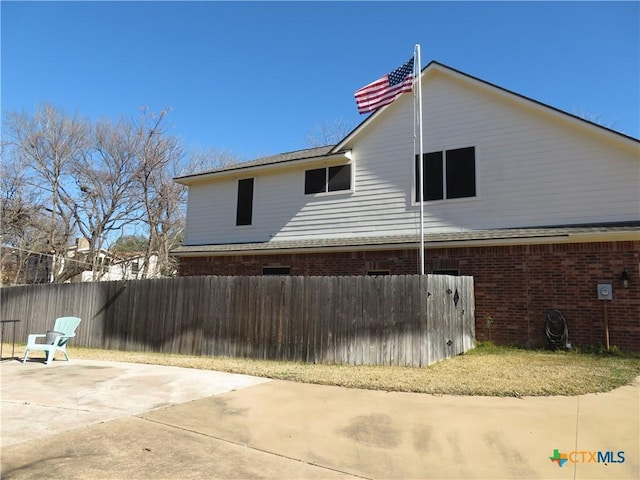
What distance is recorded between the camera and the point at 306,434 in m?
5.05

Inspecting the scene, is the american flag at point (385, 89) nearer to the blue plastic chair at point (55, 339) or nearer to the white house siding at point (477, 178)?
the white house siding at point (477, 178)

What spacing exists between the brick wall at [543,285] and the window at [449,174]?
5.81 feet

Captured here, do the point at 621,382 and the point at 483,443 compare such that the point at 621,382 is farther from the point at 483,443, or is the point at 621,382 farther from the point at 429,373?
the point at 483,443

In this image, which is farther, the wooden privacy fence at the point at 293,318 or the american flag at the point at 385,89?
the american flag at the point at 385,89

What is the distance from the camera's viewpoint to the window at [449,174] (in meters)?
12.6

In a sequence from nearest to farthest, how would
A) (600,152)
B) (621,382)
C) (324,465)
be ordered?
(324,465)
(621,382)
(600,152)

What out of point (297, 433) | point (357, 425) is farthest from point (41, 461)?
point (357, 425)

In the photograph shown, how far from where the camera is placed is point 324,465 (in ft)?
13.7

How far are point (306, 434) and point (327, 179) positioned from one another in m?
10.8

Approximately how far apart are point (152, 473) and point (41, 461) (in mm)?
1125

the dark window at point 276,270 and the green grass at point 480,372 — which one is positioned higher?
the dark window at point 276,270

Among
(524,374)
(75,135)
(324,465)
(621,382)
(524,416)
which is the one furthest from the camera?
(75,135)

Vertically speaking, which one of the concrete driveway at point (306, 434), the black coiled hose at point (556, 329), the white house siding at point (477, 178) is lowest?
the concrete driveway at point (306, 434)

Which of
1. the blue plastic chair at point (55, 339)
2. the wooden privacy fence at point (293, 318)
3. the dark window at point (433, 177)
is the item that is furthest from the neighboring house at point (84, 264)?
the dark window at point (433, 177)
